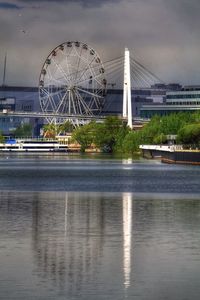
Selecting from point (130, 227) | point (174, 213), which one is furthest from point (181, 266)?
point (174, 213)

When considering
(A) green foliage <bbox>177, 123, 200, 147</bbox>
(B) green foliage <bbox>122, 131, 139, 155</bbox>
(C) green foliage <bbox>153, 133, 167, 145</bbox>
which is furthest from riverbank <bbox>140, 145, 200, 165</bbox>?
(B) green foliage <bbox>122, 131, 139, 155</bbox>

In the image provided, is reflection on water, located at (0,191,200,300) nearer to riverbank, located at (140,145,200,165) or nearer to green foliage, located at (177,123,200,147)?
riverbank, located at (140,145,200,165)

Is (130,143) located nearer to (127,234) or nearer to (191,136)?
(191,136)

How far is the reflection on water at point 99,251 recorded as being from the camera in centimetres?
2347

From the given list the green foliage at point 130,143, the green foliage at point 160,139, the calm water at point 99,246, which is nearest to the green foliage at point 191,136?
the green foliage at point 160,139

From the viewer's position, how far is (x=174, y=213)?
1694 inches

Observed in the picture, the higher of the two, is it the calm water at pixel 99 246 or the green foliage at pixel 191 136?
the green foliage at pixel 191 136

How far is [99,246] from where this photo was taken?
101 ft

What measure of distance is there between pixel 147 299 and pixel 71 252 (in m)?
7.50

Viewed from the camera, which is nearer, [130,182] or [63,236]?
[63,236]

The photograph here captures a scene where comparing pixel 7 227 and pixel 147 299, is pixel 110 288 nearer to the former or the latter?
pixel 147 299

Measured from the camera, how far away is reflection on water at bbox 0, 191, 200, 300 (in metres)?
23.5

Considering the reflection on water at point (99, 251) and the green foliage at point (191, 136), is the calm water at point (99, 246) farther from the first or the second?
the green foliage at point (191, 136)

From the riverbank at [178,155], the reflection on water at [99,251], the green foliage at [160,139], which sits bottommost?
the reflection on water at [99,251]
